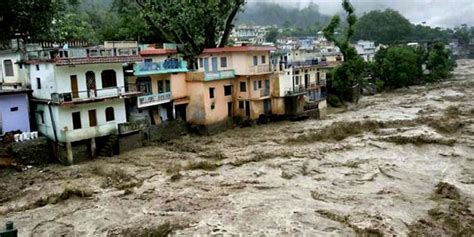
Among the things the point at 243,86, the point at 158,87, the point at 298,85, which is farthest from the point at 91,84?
the point at 298,85

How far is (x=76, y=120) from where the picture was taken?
85.3 ft

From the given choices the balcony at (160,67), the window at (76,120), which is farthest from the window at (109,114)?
the balcony at (160,67)

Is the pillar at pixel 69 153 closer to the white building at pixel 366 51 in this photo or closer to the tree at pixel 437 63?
the tree at pixel 437 63

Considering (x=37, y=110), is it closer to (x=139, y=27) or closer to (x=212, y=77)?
(x=212, y=77)

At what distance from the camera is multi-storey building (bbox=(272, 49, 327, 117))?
123 ft

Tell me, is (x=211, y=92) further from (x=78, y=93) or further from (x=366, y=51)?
(x=366, y=51)

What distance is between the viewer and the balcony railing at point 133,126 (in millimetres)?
27781

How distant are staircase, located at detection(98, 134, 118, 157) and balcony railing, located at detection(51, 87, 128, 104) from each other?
7.99 feet

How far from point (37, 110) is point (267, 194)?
15045 millimetres

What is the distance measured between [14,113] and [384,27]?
413ft

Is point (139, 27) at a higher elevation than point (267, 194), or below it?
higher

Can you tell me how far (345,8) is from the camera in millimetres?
52844

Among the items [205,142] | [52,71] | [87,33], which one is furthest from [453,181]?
[87,33]

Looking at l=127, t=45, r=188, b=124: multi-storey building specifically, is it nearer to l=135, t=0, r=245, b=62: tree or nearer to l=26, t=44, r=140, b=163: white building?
l=26, t=44, r=140, b=163: white building
